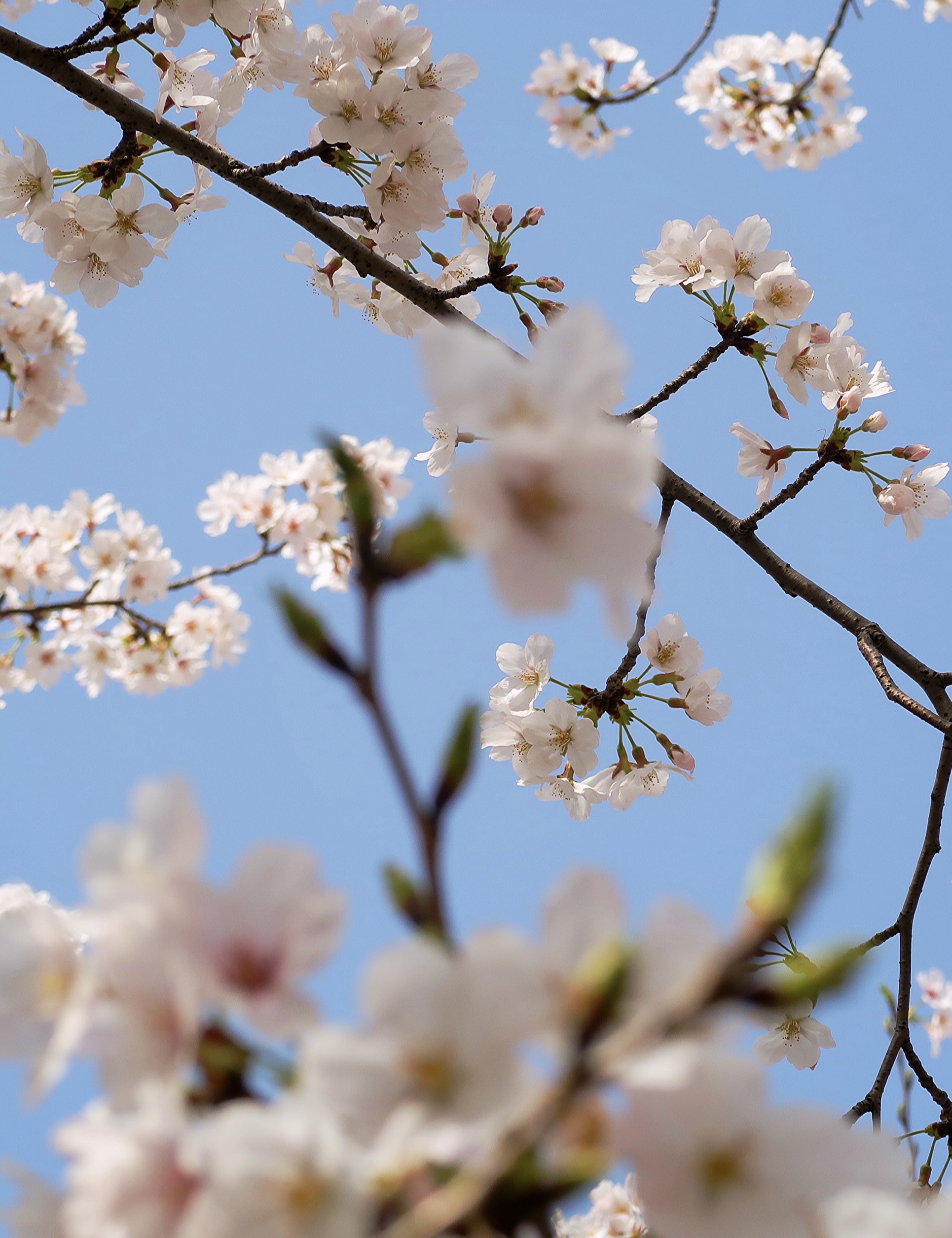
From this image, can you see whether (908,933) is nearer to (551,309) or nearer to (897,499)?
(897,499)

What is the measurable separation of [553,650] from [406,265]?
1236 millimetres

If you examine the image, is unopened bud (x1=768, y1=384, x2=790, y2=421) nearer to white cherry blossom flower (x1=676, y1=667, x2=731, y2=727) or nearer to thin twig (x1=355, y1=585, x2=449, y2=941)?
white cherry blossom flower (x1=676, y1=667, x2=731, y2=727)

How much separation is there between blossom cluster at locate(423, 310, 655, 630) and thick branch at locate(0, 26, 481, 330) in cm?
162

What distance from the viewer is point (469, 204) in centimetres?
246

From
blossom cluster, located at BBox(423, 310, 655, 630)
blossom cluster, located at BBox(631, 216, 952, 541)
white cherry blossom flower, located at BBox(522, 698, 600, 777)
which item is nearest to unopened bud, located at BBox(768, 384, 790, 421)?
blossom cluster, located at BBox(631, 216, 952, 541)

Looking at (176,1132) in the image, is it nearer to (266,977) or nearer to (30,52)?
(266,977)

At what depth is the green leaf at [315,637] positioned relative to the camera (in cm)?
50

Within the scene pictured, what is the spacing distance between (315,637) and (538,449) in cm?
16

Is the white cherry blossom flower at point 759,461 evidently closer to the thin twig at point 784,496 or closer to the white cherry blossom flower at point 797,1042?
the thin twig at point 784,496

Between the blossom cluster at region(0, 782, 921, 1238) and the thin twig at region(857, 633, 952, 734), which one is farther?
the thin twig at region(857, 633, 952, 734)

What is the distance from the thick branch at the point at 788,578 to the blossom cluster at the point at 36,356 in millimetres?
2072

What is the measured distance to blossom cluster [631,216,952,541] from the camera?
2430mm

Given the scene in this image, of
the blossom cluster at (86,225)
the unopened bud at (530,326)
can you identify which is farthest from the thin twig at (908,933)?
the blossom cluster at (86,225)

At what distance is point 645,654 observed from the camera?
2.56 metres
